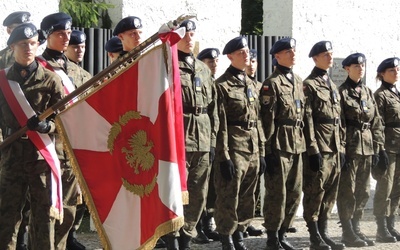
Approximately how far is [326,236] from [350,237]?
1.34ft

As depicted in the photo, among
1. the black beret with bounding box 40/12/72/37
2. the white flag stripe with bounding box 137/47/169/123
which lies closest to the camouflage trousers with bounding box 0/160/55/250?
the white flag stripe with bounding box 137/47/169/123

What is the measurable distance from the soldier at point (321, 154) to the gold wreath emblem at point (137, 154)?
3488mm

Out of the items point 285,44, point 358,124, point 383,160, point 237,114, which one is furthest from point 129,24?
point 383,160

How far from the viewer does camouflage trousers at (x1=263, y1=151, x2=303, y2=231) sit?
8.83 meters

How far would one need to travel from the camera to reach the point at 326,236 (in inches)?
367

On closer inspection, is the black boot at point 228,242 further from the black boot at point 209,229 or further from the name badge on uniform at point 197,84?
the name badge on uniform at point 197,84

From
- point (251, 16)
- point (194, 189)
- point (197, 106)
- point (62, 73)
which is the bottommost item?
point (194, 189)

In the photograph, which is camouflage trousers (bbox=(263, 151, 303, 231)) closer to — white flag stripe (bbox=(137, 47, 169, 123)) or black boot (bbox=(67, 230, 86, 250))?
black boot (bbox=(67, 230, 86, 250))

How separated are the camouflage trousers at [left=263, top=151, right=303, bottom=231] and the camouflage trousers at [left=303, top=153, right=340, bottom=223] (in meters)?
0.23

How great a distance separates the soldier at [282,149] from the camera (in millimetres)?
8844

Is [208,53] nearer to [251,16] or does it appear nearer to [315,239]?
[315,239]

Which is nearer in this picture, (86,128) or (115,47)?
(86,128)

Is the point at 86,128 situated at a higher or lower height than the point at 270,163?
higher

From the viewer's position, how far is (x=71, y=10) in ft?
36.4
